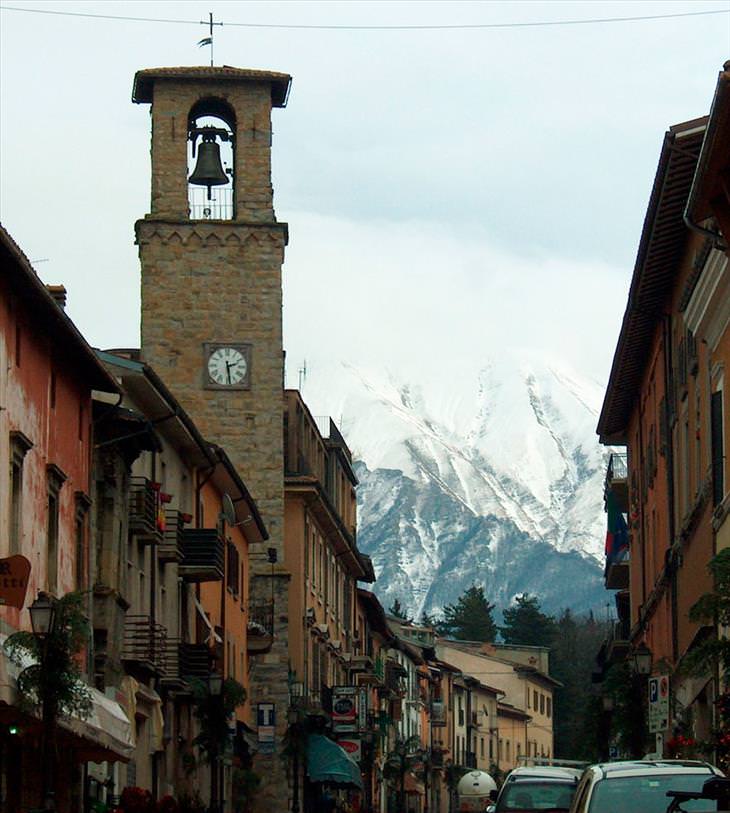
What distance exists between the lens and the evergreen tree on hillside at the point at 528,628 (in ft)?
559

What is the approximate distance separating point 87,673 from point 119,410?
15.4 feet

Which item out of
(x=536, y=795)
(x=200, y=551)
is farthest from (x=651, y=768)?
(x=200, y=551)

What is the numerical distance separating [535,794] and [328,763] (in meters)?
30.3

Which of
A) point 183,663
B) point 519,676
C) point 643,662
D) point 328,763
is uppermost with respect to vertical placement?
point 519,676

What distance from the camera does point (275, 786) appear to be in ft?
186

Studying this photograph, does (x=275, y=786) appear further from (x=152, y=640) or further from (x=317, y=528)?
(x=152, y=640)

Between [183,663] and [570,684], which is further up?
[570,684]

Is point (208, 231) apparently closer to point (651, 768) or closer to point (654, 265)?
point (654, 265)

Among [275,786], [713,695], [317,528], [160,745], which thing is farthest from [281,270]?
[713,695]

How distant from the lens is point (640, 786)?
58.2ft

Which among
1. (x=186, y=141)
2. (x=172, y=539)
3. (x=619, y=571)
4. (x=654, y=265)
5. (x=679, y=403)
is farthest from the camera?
(x=619, y=571)

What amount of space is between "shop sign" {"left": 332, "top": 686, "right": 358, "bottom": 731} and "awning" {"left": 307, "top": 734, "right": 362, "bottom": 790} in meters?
2.83

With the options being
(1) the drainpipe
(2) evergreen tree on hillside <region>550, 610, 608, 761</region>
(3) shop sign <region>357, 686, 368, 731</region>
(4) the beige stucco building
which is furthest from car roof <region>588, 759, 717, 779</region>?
(2) evergreen tree on hillside <region>550, 610, 608, 761</region>

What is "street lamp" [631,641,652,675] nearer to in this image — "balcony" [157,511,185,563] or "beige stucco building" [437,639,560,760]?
"balcony" [157,511,185,563]
